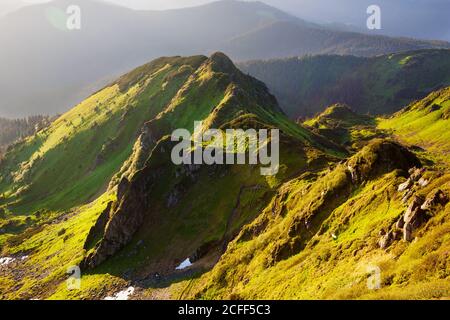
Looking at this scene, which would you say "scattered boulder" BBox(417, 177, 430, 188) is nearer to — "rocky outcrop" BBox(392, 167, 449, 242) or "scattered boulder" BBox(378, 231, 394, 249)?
"rocky outcrop" BBox(392, 167, 449, 242)

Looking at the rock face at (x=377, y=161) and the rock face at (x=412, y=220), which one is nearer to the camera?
the rock face at (x=412, y=220)

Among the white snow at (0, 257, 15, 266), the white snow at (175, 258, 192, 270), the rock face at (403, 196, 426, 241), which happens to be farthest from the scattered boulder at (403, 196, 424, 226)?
the white snow at (0, 257, 15, 266)

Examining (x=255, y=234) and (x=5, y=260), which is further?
(x=5, y=260)

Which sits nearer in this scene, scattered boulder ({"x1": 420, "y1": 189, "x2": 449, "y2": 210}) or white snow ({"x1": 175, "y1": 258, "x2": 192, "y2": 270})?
scattered boulder ({"x1": 420, "y1": 189, "x2": 449, "y2": 210})

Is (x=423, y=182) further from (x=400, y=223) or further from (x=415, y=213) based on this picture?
(x=415, y=213)

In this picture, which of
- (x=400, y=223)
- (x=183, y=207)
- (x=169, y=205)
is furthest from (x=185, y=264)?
(x=400, y=223)

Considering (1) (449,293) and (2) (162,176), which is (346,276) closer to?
(1) (449,293)

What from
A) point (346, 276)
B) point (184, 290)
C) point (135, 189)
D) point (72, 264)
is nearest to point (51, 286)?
point (72, 264)

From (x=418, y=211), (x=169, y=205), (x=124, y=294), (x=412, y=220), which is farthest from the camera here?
(x=169, y=205)

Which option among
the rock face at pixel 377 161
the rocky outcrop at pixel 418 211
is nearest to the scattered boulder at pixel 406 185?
the rocky outcrop at pixel 418 211

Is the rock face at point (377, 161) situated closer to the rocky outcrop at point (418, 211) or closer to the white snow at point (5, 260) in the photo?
the rocky outcrop at point (418, 211)

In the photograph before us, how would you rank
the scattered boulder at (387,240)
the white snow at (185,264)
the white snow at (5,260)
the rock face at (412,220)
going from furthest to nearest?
the white snow at (5,260)
the white snow at (185,264)
the scattered boulder at (387,240)
the rock face at (412,220)

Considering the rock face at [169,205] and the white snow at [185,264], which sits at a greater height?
the rock face at [169,205]

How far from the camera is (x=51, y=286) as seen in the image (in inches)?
4272
